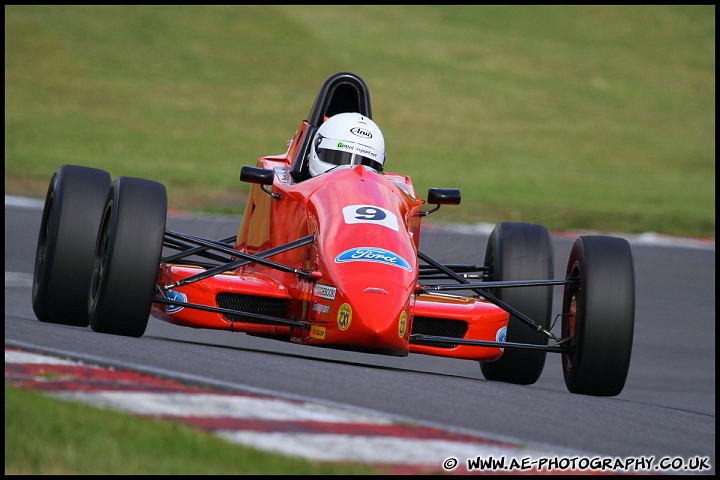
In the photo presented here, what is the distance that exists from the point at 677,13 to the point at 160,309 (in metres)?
46.8

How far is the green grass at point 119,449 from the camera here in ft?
12.2

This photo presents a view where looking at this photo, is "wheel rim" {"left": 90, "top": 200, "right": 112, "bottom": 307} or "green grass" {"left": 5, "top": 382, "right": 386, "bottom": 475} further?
"wheel rim" {"left": 90, "top": 200, "right": 112, "bottom": 307}

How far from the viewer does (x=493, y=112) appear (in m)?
37.2

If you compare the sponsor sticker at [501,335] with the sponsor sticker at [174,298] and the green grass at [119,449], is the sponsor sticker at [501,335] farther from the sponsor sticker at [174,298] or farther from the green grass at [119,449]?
the green grass at [119,449]

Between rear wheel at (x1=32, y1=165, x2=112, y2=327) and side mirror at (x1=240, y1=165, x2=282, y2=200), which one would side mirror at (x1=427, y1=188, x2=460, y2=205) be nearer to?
side mirror at (x1=240, y1=165, x2=282, y2=200)

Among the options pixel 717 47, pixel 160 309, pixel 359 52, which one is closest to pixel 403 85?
pixel 359 52

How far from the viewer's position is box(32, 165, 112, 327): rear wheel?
22.8 feet

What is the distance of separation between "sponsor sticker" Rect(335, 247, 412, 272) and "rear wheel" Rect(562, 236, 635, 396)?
1.13m

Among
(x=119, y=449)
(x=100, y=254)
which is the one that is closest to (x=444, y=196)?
(x=100, y=254)

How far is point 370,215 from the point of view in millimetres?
7047

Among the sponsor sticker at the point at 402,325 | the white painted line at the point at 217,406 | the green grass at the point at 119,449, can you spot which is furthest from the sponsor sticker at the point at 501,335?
the green grass at the point at 119,449

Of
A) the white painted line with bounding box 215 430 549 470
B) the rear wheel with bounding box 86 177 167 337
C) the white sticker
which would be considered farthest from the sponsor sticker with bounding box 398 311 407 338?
the white painted line with bounding box 215 430 549 470

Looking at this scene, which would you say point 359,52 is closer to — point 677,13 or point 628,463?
point 677,13

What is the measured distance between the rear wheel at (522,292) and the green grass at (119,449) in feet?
13.3
